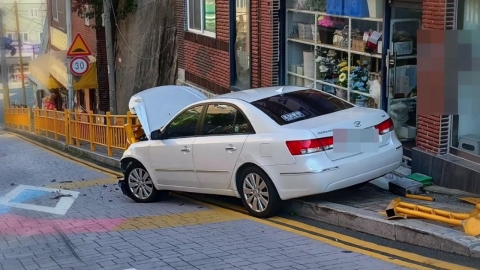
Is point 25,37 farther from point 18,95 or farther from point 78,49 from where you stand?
point 78,49

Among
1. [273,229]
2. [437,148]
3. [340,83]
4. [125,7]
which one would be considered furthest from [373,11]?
[125,7]

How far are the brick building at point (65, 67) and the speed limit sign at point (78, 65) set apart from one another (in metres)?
9.67

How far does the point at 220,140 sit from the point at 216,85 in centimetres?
903

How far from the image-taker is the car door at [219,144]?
8.94 m

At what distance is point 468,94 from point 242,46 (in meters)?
7.82

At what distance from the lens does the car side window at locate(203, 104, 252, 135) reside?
353 inches

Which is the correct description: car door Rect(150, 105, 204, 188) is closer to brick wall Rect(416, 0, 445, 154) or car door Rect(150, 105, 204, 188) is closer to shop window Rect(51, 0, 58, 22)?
brick wall Rect(416, 0, 445, 154)

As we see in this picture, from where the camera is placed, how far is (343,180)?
8.30 m

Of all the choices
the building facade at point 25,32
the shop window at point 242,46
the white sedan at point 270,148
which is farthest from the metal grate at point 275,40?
the building facade at point 25,32

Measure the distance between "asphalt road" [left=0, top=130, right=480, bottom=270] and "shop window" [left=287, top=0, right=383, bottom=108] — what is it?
11.7 feet

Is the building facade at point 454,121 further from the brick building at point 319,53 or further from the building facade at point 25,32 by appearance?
the building facade at point 25,32

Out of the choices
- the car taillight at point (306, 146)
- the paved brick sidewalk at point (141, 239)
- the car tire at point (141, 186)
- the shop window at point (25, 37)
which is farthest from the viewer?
the shop window at point (25, 37)

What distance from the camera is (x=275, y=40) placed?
1502 cm

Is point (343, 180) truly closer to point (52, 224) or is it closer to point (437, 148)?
point (437, 148)
